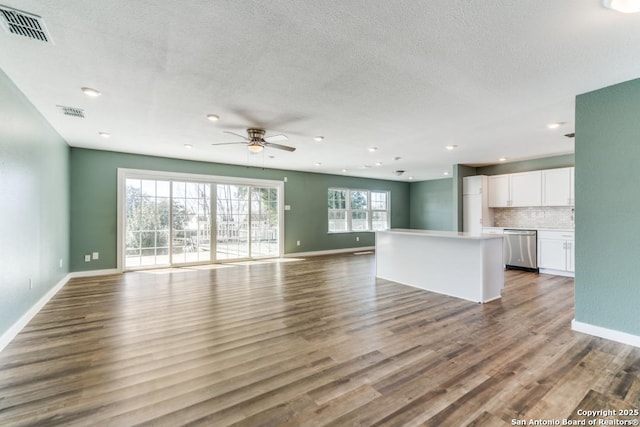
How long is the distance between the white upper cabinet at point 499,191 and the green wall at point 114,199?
13.3 feet

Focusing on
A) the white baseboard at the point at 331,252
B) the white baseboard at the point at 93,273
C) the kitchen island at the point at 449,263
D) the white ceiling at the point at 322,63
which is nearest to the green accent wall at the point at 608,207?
the white ceiling at the point at 322,63

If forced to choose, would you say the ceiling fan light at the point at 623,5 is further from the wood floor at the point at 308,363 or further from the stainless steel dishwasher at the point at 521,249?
the stainless steel dishwasher at the point at 521,249

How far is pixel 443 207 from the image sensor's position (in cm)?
1013

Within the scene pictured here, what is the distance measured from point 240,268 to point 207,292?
2.00 meters

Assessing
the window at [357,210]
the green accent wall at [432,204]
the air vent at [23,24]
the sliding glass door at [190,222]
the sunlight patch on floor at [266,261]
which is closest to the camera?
the air vent at [23,24]

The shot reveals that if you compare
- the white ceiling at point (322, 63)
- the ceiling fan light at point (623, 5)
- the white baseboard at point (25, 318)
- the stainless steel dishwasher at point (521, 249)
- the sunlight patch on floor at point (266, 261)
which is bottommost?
the sunlight patch on floor at point (266, 261)

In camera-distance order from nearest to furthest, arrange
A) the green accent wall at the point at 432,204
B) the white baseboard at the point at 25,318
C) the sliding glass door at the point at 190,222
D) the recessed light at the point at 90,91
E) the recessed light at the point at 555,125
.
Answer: the white baseboard at the point at 25,318, the recessed light at the point at 90,91, the recessed light at the point at 555,125, the sliding glass door at the point at 190,222, the green accent wall at the point at 432,204

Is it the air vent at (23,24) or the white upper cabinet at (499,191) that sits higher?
the air vent at (23,24)

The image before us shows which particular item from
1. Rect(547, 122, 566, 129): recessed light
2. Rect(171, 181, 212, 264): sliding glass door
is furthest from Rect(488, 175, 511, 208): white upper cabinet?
Rect(171, 181, 212, 264): sliding glass door

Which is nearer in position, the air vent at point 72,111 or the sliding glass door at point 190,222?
the air vent at point 72,111

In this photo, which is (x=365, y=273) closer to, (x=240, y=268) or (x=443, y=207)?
(x=240, y=268)

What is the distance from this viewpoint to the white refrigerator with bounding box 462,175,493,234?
6.91m

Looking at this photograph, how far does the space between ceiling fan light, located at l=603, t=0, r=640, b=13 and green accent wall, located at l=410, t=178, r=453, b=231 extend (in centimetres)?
856

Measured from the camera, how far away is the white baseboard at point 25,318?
266cm
